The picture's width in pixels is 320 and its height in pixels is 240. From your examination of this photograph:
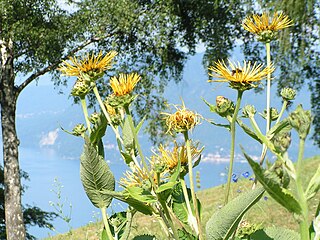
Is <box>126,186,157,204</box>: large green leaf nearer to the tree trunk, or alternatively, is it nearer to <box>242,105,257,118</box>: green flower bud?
<box>242,105,257,118</box>: green flower bud

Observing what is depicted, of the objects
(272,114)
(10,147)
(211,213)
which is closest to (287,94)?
(272,114)

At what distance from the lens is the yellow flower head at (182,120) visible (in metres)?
0.93

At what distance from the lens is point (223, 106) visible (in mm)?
929

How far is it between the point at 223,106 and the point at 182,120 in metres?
0.07

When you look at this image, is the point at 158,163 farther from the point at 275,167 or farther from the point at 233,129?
the point at 275,167

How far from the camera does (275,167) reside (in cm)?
69

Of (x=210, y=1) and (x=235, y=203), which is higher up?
(x=210, y=1)

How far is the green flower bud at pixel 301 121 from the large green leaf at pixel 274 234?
0.35 m

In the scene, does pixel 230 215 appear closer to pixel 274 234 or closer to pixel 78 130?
pixel 274 234

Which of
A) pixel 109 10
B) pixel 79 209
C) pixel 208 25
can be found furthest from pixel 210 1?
pixel 79 209

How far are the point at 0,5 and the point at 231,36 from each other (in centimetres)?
423

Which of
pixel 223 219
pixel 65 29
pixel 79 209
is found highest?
pixel 79 209

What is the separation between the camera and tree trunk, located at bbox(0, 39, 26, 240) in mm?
8773

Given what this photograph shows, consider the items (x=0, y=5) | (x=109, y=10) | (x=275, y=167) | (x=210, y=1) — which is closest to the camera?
(x=275, y=167)
